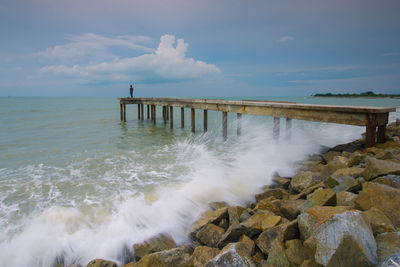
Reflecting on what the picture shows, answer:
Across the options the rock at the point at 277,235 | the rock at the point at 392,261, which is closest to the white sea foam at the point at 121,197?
the rock at the point at 277,235

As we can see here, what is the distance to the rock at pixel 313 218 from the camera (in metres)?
2.62

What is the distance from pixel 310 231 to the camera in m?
2.58

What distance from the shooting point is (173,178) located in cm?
688

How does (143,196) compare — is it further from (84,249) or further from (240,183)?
(240,183)

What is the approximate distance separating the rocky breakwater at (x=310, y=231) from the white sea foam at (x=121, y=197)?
66 cm

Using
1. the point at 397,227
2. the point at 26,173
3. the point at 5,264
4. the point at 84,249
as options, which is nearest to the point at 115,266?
the point at 84,249

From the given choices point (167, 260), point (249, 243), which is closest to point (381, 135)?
point (249, 243)

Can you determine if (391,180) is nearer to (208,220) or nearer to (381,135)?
(208,220)

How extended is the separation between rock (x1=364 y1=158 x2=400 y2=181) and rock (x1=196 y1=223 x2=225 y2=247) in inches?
93.5

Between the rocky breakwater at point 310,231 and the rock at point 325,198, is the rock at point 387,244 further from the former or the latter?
the rock at point 325,198

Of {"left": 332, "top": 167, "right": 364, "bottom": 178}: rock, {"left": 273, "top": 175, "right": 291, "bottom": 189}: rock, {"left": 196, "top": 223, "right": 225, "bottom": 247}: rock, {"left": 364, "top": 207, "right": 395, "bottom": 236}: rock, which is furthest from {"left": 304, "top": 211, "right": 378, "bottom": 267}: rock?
{"left": 273, "top": 175, "right": 291, "bottom": 189}: rock

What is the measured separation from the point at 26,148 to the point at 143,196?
889 cm

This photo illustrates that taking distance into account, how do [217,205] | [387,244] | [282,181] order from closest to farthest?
[387,244] → [217,205] → [282,181]

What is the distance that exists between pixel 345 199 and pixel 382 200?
0.43 m
